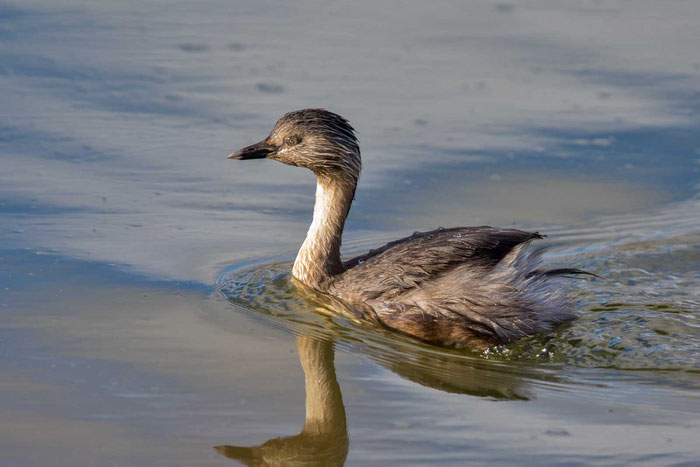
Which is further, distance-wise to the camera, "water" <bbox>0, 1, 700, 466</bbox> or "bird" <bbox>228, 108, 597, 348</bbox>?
"bird" <bbox>228, 108, 597, 348</bbox>

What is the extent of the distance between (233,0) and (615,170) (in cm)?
531

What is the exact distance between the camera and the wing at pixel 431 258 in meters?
6.77

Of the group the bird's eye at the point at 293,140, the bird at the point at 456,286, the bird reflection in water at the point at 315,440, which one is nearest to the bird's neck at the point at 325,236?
the bird at the point at 456,286

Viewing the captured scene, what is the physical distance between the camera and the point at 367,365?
593 cm

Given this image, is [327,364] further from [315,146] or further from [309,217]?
[309,217]

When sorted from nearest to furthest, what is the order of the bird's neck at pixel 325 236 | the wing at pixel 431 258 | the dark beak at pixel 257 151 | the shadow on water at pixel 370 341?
the shadow on water at pixel 370 341, the wing at pixel 431 258, the bird's neck at pixel 325 236, the dark beak at pixel 257 151

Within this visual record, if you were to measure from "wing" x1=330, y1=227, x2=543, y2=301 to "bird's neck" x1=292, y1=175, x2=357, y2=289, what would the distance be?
0.38 metres

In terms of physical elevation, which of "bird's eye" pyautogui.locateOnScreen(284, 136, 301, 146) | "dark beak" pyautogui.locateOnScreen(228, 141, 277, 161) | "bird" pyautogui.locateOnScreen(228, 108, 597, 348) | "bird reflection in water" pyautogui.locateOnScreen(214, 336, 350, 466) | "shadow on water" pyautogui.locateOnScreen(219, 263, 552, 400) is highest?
"bird's eye" pyautogui.locateOnScreen(284, 136, 301, 146)

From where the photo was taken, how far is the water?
5.09 m

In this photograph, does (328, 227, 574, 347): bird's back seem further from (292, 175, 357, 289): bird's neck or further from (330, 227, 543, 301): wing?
(292, 175, 357, 289): bird's neck

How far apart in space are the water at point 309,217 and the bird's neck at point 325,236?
0.60ft

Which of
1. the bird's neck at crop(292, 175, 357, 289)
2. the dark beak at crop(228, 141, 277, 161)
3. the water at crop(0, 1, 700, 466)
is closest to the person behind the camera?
the water at crop(0, 1, 700, 466)

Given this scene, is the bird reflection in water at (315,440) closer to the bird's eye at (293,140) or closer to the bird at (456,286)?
the bird at (456,286)

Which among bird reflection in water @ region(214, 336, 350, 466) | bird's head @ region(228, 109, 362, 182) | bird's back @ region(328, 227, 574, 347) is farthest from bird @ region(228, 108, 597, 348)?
bird reflection in water @ region(214, 336, 350, 466)
